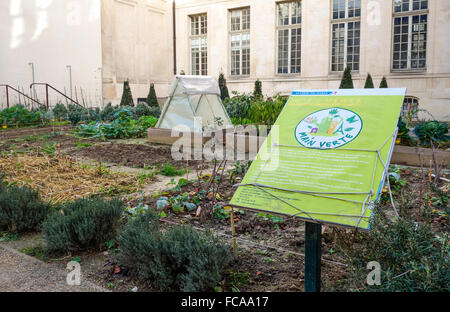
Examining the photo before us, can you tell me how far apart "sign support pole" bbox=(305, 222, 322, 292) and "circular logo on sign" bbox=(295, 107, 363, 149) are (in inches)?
23.6

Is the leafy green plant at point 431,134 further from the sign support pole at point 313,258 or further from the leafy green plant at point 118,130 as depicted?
the leafy green plant at point 118,130

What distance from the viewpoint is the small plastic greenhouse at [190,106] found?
9977 millimetres

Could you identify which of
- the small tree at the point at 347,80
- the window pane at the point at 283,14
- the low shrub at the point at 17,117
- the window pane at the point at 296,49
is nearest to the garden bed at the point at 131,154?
the low shrub at the point at 17,117

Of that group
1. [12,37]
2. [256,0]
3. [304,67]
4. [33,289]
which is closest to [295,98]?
[33,289]

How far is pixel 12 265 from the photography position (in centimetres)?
327

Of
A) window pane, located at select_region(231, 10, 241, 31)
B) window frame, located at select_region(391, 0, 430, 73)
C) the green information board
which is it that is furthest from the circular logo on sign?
window pane, located at select_region(231, 10, 241, 31)

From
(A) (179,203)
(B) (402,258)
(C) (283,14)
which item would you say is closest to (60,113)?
(C) (283,14)

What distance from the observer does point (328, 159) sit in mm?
2654

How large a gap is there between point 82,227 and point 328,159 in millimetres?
2084

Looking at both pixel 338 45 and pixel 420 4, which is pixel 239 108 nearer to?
pixel 338 45

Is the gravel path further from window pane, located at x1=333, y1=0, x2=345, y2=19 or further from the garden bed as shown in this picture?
window pane, located at x1=333, y1=0, x2=345, y2=19

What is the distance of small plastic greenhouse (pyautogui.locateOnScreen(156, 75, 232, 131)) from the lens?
9977 mm

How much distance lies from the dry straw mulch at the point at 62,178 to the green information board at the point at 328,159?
10.1ft

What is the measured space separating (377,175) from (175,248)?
1371mm
